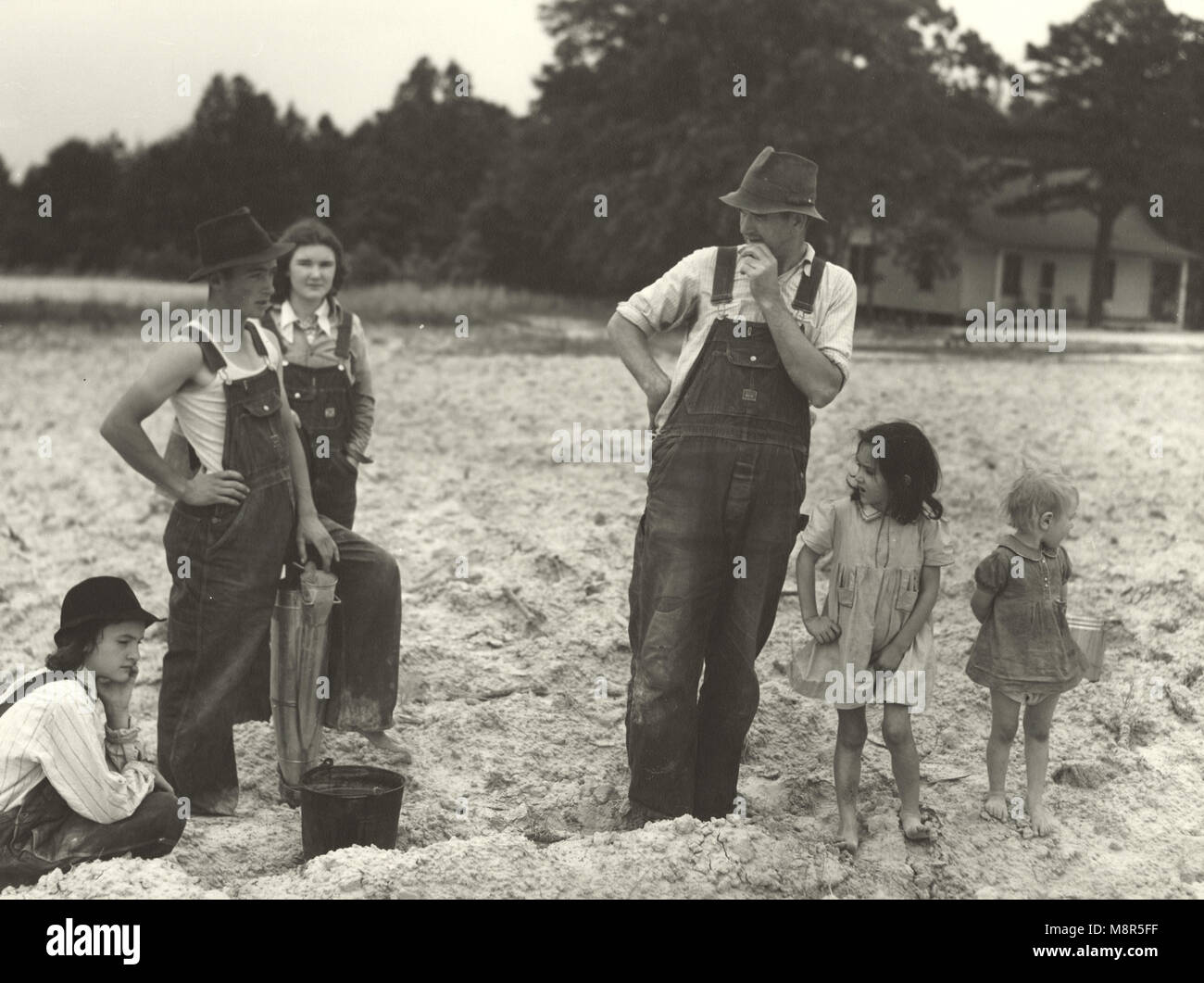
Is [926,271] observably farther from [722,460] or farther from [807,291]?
[722,460]

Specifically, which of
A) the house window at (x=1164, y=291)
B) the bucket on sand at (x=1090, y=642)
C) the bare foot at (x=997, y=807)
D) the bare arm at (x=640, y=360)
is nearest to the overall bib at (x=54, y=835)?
the bare arm at (x=640, y=360)

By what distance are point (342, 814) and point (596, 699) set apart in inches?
70.6

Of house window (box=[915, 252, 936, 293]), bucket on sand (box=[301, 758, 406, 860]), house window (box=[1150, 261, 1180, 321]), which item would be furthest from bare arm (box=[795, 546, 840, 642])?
house window (box=[1150, 261, 1180, 321])

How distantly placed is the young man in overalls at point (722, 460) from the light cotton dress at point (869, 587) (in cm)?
17

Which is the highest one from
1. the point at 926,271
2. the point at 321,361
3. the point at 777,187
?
the point at 926,271

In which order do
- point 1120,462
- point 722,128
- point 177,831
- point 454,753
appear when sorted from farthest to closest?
point 722,128
point 1120,462
point 454,753
point 177,831

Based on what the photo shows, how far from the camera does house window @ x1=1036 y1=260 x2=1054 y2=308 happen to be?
36.9 m

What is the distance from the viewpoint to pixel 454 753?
5.20m

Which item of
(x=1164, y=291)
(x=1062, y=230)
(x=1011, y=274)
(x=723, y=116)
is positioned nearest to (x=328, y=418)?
(x=723, y=116)

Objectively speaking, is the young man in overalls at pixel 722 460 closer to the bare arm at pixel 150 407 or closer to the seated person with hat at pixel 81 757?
the bare arm at pixel 150 407

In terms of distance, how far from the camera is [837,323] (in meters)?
4.16
